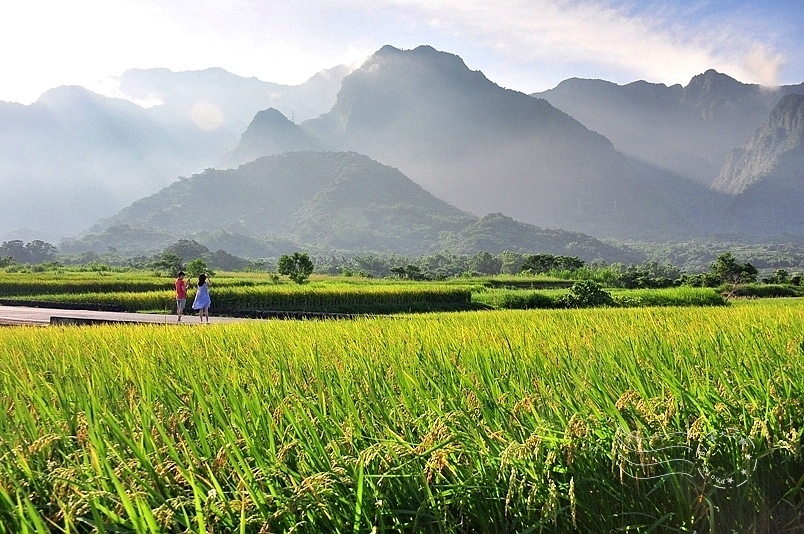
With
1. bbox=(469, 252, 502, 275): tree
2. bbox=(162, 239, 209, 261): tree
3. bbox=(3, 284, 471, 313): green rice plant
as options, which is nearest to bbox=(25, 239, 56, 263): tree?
bbox=(162, 239, 209, 261): tree

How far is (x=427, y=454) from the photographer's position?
87.0 inches

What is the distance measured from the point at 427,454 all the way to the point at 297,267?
1419 inches

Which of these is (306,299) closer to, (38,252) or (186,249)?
(186,249)

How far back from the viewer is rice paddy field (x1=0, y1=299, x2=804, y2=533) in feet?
6.55

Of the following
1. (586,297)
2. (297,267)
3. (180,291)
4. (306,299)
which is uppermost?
(297,267)

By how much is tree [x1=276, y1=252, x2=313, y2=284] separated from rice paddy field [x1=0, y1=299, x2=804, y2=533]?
28852 mm

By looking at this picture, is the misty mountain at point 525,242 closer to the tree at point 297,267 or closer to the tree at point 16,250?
the tree at point 16,250

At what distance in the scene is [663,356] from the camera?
449 cm

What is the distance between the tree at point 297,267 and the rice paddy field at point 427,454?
28.9m

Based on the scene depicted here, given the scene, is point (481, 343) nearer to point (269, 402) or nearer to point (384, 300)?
point (269, 402)

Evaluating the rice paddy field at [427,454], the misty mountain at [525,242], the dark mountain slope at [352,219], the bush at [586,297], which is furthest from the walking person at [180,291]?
the dark mountain slope at [352,219]

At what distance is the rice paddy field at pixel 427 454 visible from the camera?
200cm

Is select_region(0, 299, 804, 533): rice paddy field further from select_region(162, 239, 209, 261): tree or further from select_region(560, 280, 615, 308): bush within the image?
select_region(162, 239, 209, 261): tree

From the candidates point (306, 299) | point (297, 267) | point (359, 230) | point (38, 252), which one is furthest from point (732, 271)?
point (359, 230)
